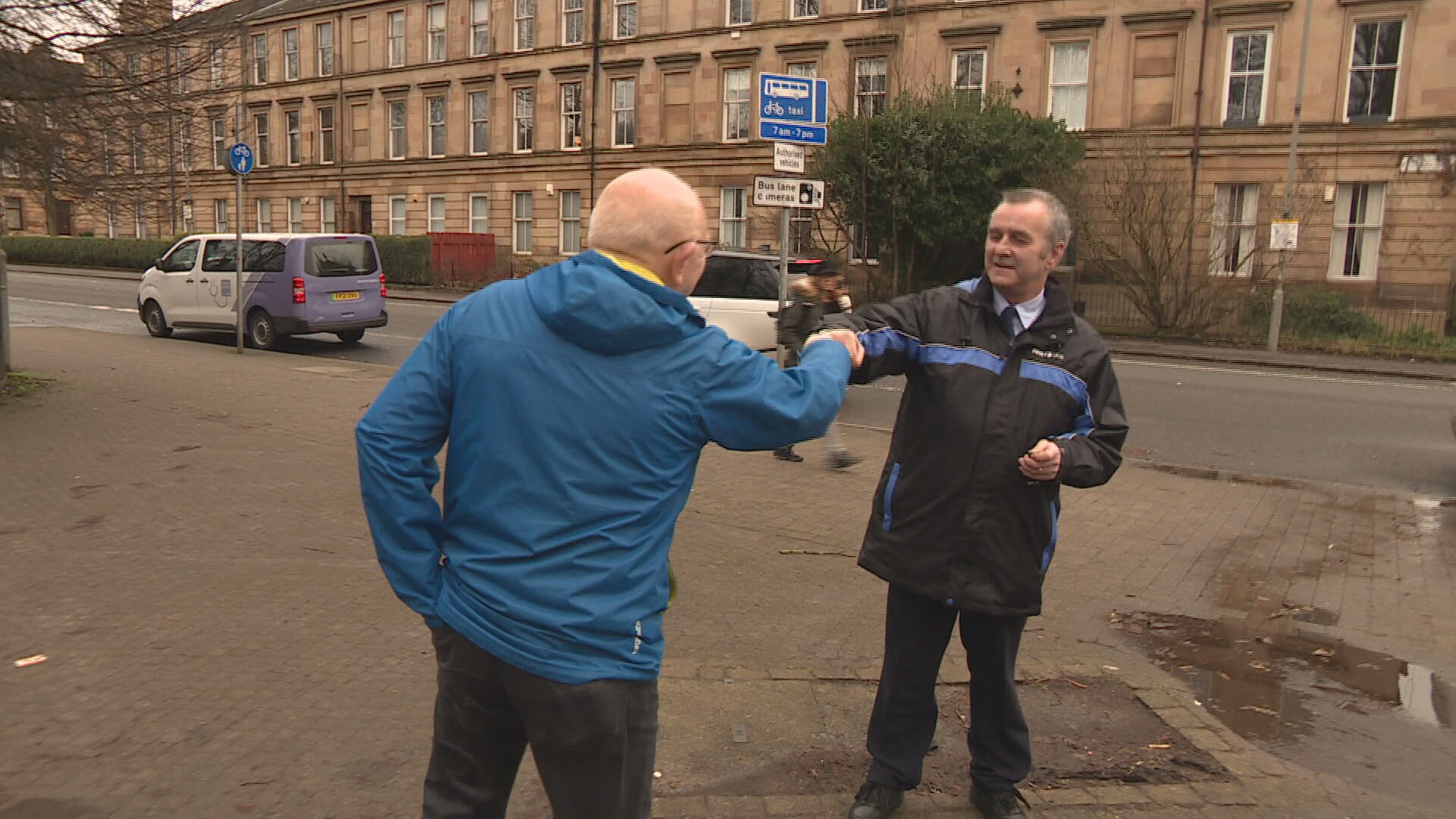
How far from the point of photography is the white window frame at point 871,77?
3041 cm

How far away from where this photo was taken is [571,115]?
3847cm

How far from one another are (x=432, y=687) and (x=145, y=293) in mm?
16796

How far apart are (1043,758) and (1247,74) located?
89.4 feet

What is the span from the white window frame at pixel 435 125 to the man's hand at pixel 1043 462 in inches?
1657

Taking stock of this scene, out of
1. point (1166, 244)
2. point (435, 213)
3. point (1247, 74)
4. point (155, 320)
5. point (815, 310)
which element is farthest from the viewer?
point (435, 213)

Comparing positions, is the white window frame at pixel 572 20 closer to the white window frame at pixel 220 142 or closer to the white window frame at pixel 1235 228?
the white window frame at pixel 220 142

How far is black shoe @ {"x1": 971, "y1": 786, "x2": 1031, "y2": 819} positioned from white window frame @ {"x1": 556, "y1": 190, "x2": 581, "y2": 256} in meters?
36.1

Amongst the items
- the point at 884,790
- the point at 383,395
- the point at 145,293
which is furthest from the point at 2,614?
the point at 145,293

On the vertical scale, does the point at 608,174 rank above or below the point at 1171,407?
above

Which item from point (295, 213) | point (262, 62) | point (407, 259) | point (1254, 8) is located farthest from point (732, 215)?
point (262, 62)

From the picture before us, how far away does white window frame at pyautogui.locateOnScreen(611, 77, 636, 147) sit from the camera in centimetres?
3709

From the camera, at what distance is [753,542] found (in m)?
6.54

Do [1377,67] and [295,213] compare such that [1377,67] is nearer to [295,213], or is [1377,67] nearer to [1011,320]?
[1011,320]

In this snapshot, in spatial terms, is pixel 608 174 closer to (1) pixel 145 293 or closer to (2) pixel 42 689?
(1) pixel 145 293
